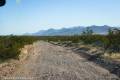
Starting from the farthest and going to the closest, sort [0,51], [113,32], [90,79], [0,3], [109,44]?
[109,44] → [113,32] → [0,51] → [90,79] → [0,3]

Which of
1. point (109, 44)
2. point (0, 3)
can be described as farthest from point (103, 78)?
point (109, 44)

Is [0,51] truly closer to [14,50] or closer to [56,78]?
[14,50]

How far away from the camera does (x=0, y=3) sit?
5.11m

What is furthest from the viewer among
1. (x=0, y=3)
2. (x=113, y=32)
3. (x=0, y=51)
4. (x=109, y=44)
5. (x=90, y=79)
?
(x=109, y=44)

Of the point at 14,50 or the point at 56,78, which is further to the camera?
the point at 14,50

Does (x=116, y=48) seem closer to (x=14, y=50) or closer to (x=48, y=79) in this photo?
(x=14, y=50)

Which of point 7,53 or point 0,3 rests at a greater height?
point 0,3

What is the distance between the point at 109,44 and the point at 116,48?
2.12 metres

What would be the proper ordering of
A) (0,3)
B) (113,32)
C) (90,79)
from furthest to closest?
(113,32) → (90,79) → (0,3)

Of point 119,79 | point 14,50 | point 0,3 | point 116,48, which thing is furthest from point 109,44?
point 0,3

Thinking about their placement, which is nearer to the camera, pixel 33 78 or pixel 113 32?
pixel 33 78

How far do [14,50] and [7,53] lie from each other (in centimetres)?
108

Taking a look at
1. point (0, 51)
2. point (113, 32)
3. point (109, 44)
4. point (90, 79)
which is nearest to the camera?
point (90, 79)

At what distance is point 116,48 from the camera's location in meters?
34.2
